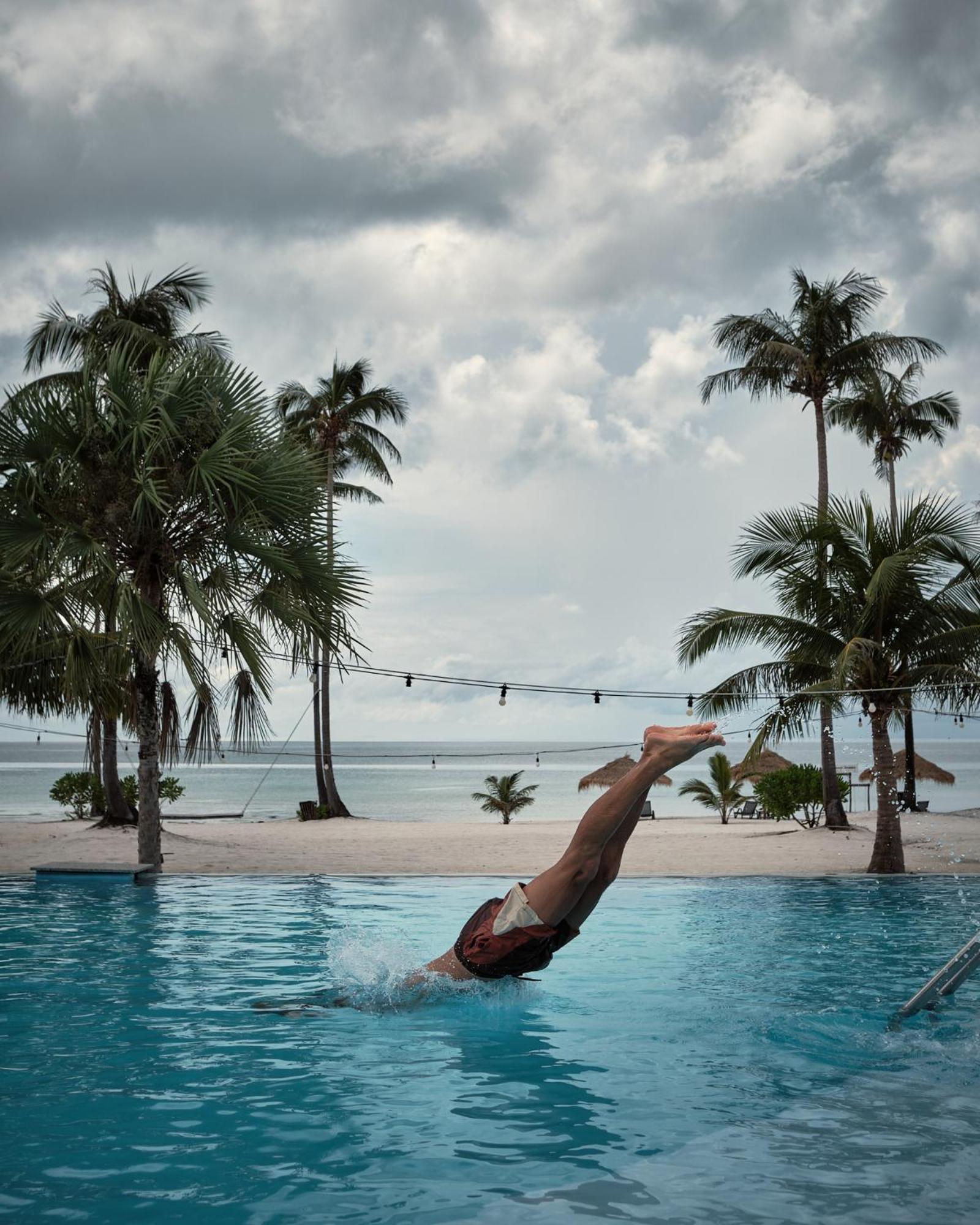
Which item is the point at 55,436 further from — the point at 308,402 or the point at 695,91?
the point at 308,402

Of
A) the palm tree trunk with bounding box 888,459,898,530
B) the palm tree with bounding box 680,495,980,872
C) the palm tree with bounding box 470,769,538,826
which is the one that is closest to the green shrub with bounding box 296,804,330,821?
the palm tree with bounding box 470,769,538,826

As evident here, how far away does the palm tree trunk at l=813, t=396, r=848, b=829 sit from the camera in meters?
21.5

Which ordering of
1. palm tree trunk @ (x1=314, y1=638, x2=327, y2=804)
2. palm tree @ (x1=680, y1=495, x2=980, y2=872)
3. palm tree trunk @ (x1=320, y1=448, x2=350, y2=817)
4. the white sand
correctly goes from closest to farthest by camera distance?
palm tree @ (x1=680, y1=495, x2=980, y2=872) → the white sand → palm tree trunk @ (x1=314, y1=638, x2=327, y2=804) → palm tree trunk @ (x1=320, y1=448, x2=350, y2=817)

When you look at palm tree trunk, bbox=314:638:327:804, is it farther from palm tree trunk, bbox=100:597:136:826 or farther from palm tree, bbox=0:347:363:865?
palm tree, bbox=0:347:363:865

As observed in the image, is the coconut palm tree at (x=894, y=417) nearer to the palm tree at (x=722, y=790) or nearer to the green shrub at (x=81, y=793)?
the palm tree at (x=722, y=790)

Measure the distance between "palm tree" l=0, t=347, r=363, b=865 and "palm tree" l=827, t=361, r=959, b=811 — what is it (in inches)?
809

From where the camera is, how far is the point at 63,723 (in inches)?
656

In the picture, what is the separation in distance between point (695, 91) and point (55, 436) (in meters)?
12.2

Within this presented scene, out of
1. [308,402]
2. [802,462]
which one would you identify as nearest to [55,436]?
[308,402]

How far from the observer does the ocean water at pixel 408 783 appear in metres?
43.3

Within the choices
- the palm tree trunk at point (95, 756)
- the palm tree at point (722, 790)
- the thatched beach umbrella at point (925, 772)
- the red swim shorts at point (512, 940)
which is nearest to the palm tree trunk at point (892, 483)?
the thatched beach umbrella at point (925, 772)

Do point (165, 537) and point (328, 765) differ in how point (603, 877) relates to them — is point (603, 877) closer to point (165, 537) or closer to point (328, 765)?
point (165, 537)

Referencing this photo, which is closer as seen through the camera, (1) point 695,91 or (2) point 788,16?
(2) point 788,16

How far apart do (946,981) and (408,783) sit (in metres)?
83.3
